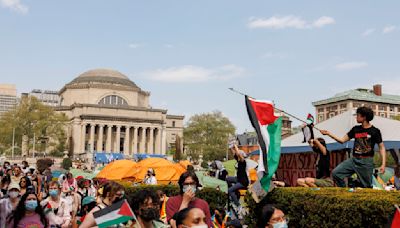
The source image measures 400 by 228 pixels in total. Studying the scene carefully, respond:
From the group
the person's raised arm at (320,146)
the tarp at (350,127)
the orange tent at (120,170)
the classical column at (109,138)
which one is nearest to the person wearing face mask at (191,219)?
the person's raised arm at (320,146)

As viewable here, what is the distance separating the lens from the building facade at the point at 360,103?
356 ft

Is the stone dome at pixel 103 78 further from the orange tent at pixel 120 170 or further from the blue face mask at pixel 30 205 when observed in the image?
the blue face mask at pixel 30 205

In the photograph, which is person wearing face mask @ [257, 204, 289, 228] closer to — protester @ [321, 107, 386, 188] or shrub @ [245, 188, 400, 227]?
shrub @ [245, 188, 400, 227]

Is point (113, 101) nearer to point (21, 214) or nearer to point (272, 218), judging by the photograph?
point (21, 214)

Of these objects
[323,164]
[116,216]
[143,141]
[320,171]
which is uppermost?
[143,141]

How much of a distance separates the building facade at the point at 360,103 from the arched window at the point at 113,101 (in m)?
48.6

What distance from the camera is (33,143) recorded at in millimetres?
85938

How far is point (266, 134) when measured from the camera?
7738mm

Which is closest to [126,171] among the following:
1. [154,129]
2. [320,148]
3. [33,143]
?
[320,148]

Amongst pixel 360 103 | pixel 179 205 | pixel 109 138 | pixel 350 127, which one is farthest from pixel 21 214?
pixel 360 103

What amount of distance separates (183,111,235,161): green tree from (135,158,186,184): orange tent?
227ft

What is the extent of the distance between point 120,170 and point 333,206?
19.7 meters

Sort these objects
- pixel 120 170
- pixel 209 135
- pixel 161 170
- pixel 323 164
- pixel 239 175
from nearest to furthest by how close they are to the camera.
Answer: pixel 323 164 < pixel 239 175 < pixel 120 170 < pixel 161 170 < pixel 209 135

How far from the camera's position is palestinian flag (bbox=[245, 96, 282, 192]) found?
24.5ft
